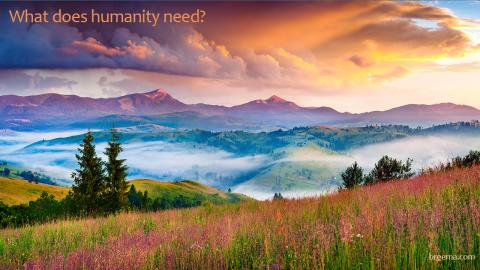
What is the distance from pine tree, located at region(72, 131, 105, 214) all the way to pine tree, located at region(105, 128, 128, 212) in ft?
4.40

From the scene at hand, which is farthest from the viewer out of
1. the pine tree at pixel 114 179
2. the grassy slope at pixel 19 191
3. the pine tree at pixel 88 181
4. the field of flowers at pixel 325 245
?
the grassy slope at pixel 19 191

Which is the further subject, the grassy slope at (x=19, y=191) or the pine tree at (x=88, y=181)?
the grassy slope at (x=19, y=191)

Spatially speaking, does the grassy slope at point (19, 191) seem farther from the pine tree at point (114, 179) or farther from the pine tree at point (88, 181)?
the pine tree at point (88, 181)

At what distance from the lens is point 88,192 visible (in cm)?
6981

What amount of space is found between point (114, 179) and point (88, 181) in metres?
4.58

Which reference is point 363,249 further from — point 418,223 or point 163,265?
point 163,265

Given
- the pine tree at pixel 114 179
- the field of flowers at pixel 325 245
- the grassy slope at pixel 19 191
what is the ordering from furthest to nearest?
the grassy slope at pixel 19 191 → the pine tree at pixel 114 179 → the field of flowers at pixel 325 245

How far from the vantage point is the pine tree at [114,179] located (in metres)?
70.4

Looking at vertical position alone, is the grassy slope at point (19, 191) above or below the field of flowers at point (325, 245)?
→ below

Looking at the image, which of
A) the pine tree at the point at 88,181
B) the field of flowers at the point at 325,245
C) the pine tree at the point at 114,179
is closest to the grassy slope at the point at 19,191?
the pine tree at the point at 114,179

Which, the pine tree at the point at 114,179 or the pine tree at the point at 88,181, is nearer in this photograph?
the pine tree at the point at 88,181

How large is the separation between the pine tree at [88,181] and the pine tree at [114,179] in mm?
1341

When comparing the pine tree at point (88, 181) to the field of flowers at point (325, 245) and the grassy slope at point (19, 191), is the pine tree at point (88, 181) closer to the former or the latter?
the field of flowers at point (325, 245)

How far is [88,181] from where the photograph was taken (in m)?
69.6
